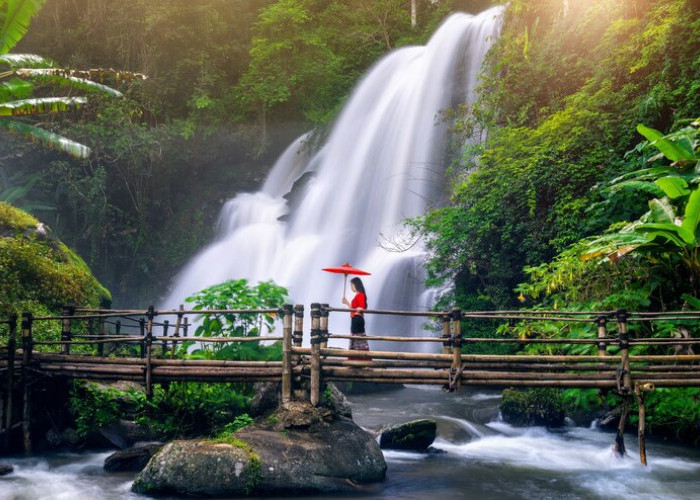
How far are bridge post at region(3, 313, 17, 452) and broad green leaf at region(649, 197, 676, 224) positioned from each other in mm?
8772

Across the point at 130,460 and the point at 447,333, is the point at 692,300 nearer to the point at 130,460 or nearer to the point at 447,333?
the point at 447,333

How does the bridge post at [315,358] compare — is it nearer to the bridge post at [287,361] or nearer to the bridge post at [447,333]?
the bridge post at [287,361]

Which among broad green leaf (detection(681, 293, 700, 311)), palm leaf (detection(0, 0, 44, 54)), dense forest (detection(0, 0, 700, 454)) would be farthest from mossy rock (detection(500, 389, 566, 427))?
palm leaf (detection(0, 0, 44, 54))

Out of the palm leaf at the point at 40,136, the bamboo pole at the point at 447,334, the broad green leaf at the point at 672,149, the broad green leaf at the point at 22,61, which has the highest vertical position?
the broad green leaf at the point at 22,61

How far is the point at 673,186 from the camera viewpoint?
28.0 ft

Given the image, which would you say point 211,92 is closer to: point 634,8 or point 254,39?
point 254,39

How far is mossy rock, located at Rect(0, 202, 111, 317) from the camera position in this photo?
11.6 metres

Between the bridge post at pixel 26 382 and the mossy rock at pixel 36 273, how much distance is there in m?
3.59

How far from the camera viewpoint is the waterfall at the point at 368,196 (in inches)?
720

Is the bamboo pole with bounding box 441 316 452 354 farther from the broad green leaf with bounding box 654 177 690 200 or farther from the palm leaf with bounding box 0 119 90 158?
the palm leaf with bounding box 0 119 90 158

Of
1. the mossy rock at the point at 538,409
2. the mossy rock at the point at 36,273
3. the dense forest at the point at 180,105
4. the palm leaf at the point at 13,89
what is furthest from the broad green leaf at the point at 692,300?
the dense forest at the point at 180,105

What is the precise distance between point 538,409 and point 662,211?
13.0 feet

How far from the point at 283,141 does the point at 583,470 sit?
67.8ft

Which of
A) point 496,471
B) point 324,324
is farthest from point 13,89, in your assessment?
point 496,471
